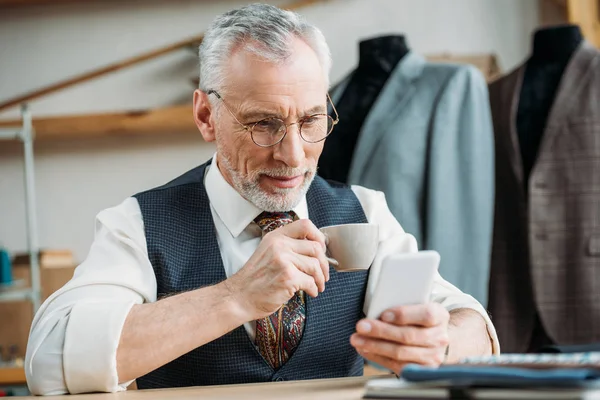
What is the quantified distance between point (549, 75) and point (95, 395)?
1.86m

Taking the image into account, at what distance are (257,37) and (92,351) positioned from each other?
27.1 inches

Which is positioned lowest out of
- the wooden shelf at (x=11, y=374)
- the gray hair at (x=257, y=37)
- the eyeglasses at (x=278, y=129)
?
the wooden shelf at (x=11, y=374)

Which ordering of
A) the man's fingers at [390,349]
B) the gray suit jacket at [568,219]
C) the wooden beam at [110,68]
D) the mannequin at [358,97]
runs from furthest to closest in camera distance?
the wooden beam at [110,68] → the mannequin at [358,97] → the gray suit jacket at [568,219] → the man's fingers at [390,349]

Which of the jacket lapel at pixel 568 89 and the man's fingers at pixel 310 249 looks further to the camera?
the jacket lapel at pixel 568 89

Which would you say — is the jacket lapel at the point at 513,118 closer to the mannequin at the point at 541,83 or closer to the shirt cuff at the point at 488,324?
the mannequin at the point at 541,83

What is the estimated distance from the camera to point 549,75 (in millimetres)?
2678

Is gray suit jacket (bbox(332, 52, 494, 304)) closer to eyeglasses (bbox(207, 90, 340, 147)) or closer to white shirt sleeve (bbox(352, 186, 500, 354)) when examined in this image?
white shirt sleeve (bbox(352, 186, 500, 354))

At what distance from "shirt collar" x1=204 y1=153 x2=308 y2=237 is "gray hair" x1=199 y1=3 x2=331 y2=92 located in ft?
0.69

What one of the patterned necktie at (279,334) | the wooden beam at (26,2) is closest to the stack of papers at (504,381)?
the patterned necktie at (279,334)

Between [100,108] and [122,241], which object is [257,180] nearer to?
[122,241]

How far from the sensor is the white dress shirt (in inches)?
55.7

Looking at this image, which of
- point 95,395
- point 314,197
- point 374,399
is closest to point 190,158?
point 314,197

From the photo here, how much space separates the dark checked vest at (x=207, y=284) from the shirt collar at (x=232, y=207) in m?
0.02

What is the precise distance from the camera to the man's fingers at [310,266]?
1.38 m
